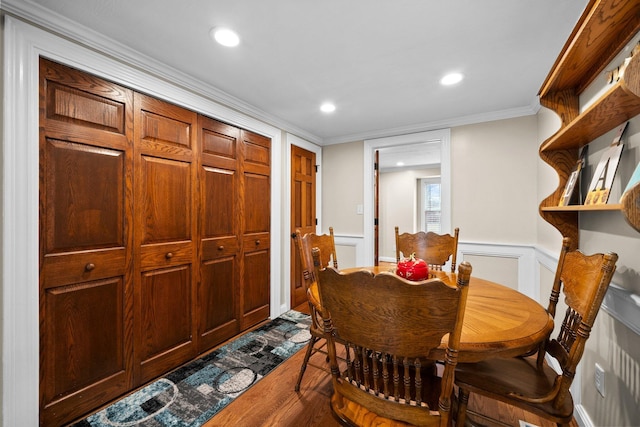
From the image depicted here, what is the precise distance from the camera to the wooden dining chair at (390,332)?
2.56 ft

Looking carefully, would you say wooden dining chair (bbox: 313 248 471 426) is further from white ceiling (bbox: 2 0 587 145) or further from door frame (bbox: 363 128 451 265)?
door frame (bbox: 363 128 451 265)

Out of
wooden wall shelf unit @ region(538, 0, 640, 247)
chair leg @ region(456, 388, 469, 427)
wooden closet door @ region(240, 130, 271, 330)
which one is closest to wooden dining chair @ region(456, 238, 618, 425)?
chair leg @ region(456, 388, 469, 427)

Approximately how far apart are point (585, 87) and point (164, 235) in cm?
286

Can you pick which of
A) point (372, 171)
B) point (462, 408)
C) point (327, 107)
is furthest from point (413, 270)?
point (372, 171)

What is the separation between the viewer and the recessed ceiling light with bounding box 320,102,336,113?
8.89ft

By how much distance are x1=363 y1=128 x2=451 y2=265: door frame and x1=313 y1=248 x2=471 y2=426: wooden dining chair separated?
2.46 m

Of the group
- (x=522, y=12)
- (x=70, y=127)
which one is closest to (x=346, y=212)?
(x=522, y=12)

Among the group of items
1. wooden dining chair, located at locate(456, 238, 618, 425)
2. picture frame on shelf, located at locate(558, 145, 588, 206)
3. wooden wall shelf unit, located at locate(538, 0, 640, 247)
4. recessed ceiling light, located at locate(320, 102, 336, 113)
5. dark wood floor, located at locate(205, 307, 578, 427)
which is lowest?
dark wood floor, located at locate(205, 307, 578, 427)

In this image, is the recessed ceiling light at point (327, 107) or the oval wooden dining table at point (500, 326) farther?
the recessed ceiling light at point (327, 107)

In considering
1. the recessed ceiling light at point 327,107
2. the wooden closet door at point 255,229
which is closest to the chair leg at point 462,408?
the wooden closet door at point 255,229

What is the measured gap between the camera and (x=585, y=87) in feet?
5.12

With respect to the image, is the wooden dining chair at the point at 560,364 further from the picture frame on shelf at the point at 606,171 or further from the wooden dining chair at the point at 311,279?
the wooden dining chair at the point at 311,279

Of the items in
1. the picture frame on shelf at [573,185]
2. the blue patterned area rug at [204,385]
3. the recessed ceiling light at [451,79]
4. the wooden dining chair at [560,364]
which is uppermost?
the recessed ceiling light at [451,79]

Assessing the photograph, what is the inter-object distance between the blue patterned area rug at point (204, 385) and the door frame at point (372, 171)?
1.54m
